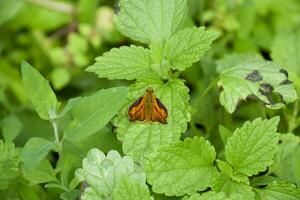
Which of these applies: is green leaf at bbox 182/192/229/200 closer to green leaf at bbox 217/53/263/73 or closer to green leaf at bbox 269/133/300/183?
green leaf at bbox 269/133/300/183

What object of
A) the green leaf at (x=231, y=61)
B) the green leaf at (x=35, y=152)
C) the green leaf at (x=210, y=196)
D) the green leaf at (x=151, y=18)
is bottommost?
the green leaf at (x=210, y=196)

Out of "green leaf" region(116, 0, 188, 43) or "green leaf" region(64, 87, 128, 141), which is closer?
"green leaf" region(64, 87, 128, 141)

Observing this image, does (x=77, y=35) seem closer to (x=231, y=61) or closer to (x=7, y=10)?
(x=7, y=10)

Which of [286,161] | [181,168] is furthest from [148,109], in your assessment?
[286,161]

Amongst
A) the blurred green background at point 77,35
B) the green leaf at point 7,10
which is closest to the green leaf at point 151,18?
the blurred green background at point 77,35

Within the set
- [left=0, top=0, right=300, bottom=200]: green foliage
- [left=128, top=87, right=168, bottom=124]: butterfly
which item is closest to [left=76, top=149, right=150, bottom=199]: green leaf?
[left=0, top=0, right=300, bottom=200]: green foliage

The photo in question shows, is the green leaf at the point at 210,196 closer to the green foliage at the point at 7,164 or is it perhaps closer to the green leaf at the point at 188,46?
the green leaf at the point at 188,46

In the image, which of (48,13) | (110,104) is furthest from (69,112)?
(48,13)
